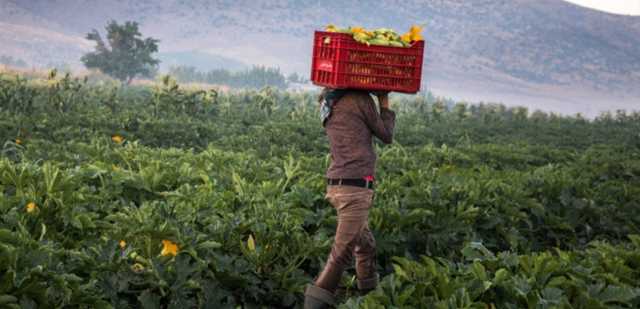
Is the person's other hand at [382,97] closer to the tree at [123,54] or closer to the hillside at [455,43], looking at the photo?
the tree at [123,54]

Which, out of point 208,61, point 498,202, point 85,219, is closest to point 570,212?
point 498,202

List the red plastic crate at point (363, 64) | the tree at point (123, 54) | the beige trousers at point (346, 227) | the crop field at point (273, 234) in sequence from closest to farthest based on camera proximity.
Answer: the crop field at point (273, 234) → the red plastic crate at point (363, 64) → the beige trousers at point (346, 227) → the tree at point (123, 54)

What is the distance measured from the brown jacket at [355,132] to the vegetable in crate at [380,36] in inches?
14.2

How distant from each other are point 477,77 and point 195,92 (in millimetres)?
161820

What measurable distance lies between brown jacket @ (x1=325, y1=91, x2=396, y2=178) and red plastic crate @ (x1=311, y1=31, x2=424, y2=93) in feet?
0.71

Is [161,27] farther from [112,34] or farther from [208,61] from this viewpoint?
[112,34]

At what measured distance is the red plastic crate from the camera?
4.49 meters

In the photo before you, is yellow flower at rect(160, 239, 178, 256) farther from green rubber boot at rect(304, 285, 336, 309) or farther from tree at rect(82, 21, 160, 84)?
tree at rect(82, 21, 160, 84)

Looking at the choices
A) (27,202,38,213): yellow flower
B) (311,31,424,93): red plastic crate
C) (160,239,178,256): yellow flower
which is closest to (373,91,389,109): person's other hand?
(311,31,424,93): red plastic crate

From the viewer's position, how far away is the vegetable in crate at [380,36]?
4582 millimetres

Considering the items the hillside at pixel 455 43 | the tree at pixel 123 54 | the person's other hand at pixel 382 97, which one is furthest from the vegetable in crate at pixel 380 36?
the hillside at pixel 455 43

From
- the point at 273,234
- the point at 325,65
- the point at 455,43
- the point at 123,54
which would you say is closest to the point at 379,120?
the point at 325,65

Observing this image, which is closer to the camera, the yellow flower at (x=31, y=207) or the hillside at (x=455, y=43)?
the yellow flower at (x=31, y=207)

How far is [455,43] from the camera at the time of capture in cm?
18775
